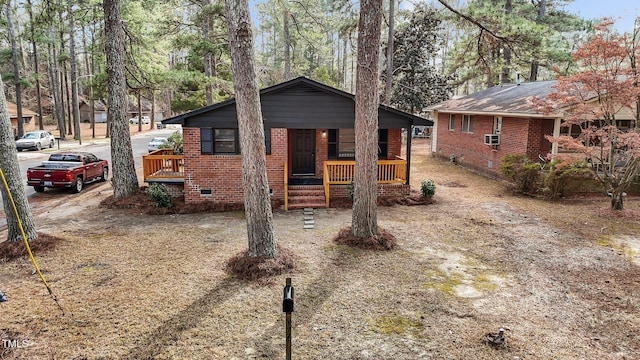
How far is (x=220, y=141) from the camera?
43.7 ft

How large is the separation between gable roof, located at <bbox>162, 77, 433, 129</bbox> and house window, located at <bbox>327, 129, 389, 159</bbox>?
1445mm

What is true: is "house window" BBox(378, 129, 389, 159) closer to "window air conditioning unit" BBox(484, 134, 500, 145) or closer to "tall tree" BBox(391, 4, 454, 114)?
"window air conditioning unit" BBox(484, 134, 500, 145)

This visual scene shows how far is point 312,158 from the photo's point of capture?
49.8 feet

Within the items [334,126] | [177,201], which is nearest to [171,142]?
[177,201]

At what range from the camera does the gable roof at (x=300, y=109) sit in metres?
12.9

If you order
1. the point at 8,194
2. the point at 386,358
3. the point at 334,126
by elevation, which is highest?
the point at 334,126

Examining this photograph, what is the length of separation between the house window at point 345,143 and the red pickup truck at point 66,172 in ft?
31.8

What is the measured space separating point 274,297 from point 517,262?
16.6 ft

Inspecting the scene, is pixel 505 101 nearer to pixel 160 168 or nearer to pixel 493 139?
pixel 493 139

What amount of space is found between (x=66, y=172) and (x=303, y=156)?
8.73 meters

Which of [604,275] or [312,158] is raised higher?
[312,158]

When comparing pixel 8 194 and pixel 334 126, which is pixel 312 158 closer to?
pixel 334 126

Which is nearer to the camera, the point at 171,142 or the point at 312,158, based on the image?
the point at 312,158

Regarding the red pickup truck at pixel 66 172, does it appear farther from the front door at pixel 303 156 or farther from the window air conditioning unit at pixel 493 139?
the window air conditioning unit at pixel 493 139
